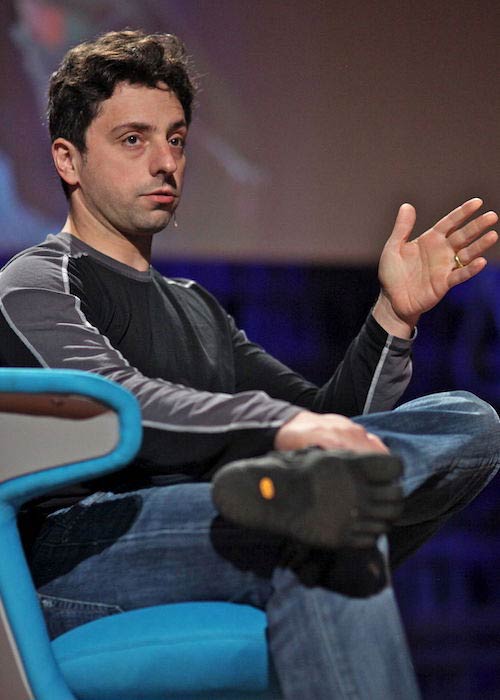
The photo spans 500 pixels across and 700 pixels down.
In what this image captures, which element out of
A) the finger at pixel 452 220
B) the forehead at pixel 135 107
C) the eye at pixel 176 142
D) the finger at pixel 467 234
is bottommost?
the finger at pixel 467 234

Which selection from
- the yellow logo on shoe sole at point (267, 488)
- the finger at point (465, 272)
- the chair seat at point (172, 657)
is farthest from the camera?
the finger at point (465, 272)

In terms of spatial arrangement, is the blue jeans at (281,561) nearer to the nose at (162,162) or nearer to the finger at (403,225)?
the finger at (403,225)

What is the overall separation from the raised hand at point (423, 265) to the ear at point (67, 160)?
1.67ft

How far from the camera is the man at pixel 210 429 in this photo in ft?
3.14

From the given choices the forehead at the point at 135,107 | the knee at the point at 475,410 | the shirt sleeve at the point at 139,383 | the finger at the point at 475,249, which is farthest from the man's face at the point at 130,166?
the knee at the point at 475,410

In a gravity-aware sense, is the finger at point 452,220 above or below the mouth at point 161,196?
below

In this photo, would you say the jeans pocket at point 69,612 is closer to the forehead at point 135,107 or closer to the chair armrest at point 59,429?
the chair armrest at point 59,429

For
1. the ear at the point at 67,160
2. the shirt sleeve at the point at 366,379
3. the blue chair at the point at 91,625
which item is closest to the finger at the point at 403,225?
the shirt sleeve at the point at 366,379

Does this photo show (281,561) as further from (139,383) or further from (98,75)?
(98,75)

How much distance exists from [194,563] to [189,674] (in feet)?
0.39

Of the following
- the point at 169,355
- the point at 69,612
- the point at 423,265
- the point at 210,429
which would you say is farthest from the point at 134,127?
the point at 69,612

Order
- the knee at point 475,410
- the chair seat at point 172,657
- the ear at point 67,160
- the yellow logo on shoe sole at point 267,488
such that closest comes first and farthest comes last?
the yellow logo on shoe sole at point 267,488, the chair seat at point 172,657, the knee at point 475,410, the ear at point 67,160

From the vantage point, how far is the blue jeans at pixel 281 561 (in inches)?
38.4

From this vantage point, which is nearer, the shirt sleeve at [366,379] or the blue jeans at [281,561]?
the blue jeans at [281,561]
